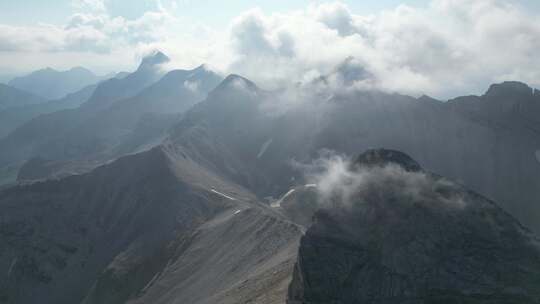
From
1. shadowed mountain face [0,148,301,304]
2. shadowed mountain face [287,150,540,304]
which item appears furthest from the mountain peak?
shadowed mountain face [0,148,301,304]

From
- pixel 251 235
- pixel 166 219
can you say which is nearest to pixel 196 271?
pixel 251 235

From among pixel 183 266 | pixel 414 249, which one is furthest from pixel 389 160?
pixel 183 266

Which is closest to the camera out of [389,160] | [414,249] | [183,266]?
[414,249]

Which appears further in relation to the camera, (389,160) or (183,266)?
(183,266)

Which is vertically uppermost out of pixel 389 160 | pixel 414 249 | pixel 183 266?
pixel 389 160

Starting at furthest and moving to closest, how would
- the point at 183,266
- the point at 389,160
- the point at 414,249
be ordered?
the point at 183,266, the point at 389,160, the point at 414,249

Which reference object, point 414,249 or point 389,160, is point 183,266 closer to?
point 389,160
